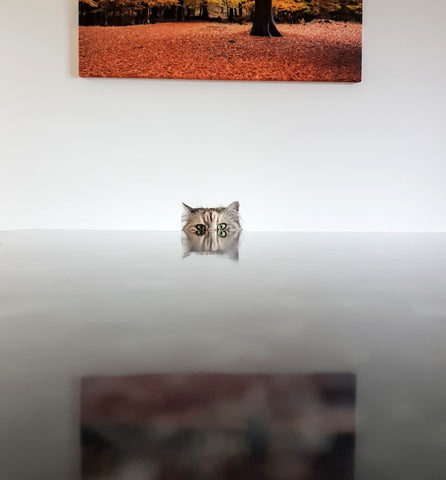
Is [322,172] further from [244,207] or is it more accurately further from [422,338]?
[422,338]

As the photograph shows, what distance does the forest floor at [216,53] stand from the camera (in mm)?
2533

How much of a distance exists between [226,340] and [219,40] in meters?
2.43

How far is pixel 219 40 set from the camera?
255 centimetres

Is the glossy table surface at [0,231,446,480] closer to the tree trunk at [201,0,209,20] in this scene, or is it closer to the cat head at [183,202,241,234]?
the cat head at [183,202,241,234]

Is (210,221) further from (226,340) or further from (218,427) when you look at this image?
(218,427)

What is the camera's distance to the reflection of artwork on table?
17 centimetres

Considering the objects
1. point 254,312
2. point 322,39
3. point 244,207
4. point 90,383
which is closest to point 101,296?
point 254,312

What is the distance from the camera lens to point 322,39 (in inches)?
102

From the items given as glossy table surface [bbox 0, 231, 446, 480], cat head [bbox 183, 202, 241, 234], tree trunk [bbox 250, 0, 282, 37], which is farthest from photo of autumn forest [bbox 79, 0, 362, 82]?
glossy table surface [bbox 0, 231, 446, 480]

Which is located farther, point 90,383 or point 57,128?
point 57,128

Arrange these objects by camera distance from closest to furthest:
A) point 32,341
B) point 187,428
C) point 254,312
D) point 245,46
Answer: point 187,428
point 32,341
point 254,312
point 245,46

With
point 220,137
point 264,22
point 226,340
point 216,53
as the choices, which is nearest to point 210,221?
point 220,137

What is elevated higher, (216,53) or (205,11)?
(205,11)

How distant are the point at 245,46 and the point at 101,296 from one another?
2252 millimetres
